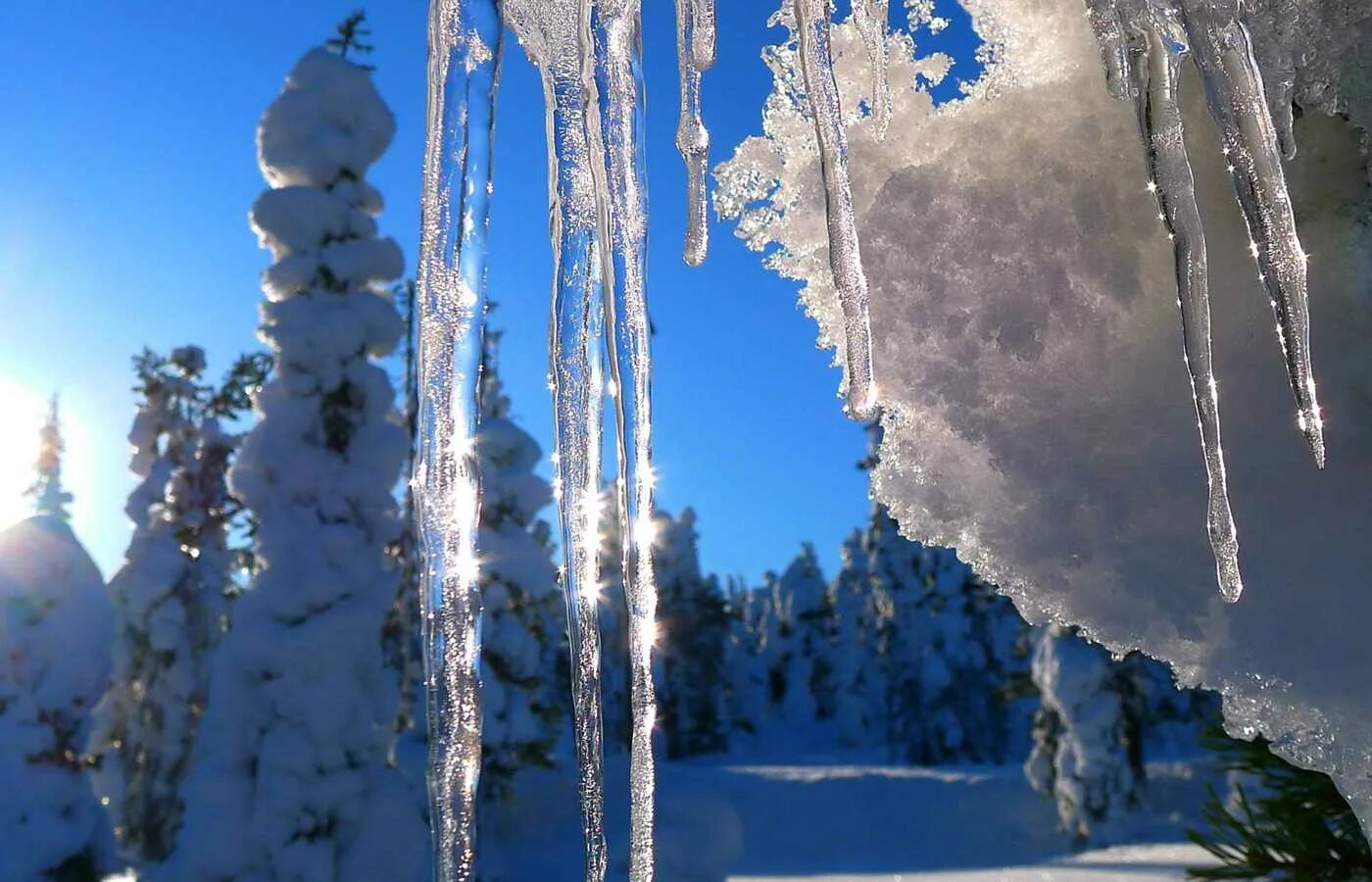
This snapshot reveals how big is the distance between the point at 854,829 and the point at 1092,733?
29.8 ft

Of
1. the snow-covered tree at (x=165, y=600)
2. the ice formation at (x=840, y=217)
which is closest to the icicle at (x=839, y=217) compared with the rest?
the ice formation at (x=840, y=217)

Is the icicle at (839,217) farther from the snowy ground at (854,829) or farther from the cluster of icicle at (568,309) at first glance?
the snowy ground at (854,829)

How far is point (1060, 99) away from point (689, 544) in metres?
50.9

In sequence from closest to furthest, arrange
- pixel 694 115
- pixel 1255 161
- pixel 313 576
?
pixel 1255 161, pixel 694 115, pixel 313 576

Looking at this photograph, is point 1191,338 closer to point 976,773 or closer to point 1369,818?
point 1369,818

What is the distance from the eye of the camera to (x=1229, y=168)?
1541 millimetres

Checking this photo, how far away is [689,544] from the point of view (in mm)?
52469

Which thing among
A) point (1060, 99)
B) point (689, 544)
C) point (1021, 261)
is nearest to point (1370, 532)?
point (1021, 261)

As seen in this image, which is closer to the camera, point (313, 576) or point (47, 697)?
point (313, 576)

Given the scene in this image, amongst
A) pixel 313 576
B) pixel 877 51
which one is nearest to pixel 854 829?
pixel 313 576

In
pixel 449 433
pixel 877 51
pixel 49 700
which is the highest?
pixel 877 51

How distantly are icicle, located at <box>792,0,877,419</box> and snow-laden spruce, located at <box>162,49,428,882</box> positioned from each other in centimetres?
1115

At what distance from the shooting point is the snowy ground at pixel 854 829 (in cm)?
1612

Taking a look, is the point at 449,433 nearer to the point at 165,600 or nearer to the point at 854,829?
the point at 165,600
